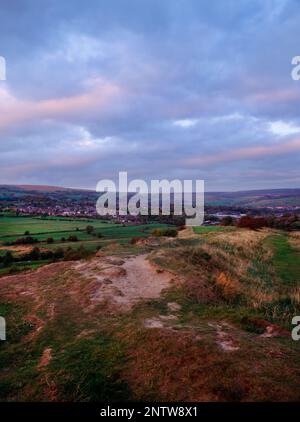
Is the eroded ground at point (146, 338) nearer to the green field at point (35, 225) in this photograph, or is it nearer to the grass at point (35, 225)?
the grass at point (35, 225)

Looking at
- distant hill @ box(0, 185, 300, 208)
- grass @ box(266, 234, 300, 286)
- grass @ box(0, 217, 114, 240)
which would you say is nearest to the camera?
grass @ box(266, 234, 300, 286)

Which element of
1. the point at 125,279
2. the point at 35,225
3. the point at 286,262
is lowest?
the point at 286,262

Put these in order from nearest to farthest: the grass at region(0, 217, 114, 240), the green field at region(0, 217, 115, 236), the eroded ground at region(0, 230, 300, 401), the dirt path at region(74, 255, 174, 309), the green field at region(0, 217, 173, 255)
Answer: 1. the eroded ground at region(0, 230, 300, 401)
2. the dirt path at region(74, 255, 174, 309)
3. the green field at region(0, 217, 173, 255)
4. the grass at region(0, 217, 114, 240)
5. the green field at region(0, 217, 115, 236)

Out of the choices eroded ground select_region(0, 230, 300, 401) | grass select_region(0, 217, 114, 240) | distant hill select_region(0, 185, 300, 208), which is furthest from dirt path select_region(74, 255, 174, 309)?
distant hill select_region(0, 185, 300, 208)

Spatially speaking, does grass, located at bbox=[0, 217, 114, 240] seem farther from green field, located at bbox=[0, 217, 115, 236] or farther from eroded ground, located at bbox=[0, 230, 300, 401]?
eroded ground, located at bbox=[0, 230, 300, 401]

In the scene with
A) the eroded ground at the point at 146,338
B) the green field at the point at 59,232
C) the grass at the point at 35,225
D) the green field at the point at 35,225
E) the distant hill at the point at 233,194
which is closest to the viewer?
the eroded ground at the point at 146,338

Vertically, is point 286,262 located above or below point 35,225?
below

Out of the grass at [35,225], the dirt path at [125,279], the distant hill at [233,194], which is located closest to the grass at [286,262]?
the dirt path at [125,279]

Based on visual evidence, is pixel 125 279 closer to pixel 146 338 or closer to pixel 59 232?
pixel 146 338

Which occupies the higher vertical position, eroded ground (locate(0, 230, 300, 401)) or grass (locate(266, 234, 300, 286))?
eroded ground (locate(0, 230, 300, 401))

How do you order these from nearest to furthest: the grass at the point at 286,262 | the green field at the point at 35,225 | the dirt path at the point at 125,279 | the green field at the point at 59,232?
the dirt path at the point at 125,279 → the grass at the point at 286,262 → the green field at the point at 59,232 → the green field at the point at 35,225

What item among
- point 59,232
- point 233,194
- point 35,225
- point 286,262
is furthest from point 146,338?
point 233,194

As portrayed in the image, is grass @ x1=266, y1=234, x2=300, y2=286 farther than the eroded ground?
Yes
